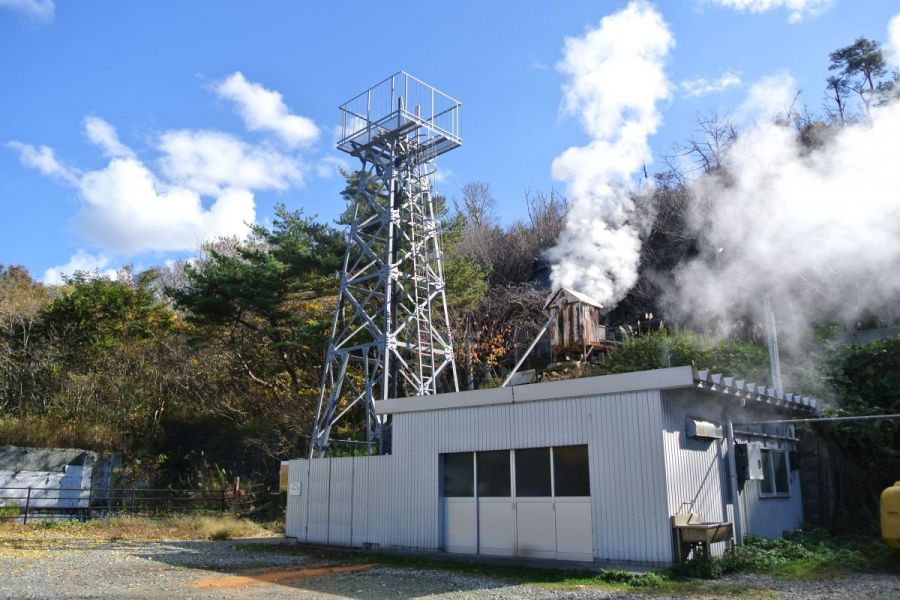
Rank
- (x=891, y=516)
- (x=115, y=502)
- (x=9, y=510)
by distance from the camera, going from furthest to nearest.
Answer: (x=115, y=502) → (x=9, y=510) → (x=891, y=516)

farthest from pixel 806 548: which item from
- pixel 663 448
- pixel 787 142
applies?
pixel 787 142

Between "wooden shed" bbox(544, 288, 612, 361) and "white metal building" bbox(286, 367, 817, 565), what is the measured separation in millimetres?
5258

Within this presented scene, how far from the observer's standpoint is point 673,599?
8.02 m

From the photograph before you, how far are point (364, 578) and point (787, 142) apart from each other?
2112 cm

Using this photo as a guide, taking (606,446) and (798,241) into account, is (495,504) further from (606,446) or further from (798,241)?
(798,241)

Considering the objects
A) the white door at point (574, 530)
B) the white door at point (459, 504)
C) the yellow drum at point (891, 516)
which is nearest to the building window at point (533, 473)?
the white door at point (574, 530)

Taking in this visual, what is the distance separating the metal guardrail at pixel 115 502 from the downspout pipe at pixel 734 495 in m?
15.4

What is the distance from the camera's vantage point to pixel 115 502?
22797 mm

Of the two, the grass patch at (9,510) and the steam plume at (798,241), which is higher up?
the steam plume at (798,241)

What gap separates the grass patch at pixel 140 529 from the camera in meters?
16.8

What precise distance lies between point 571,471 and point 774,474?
466cm

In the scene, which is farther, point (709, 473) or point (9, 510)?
point (9, 510)

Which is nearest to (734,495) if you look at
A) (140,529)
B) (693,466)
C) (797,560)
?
(693,466)

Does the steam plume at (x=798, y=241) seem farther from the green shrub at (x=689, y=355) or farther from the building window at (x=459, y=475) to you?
the building window at (x=459, y=475)
